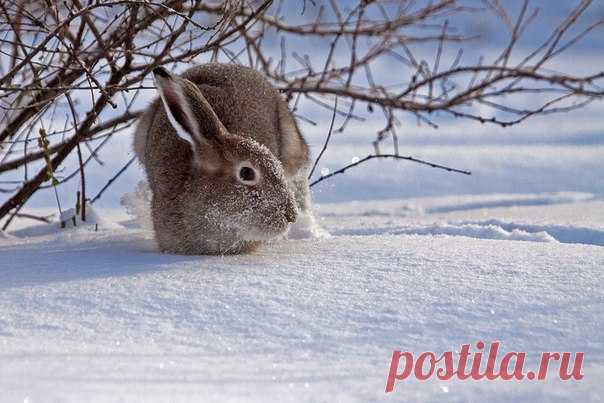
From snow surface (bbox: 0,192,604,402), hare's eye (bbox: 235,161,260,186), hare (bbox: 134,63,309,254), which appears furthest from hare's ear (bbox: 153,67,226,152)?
snow surface (bbox: 0,192,604,402)

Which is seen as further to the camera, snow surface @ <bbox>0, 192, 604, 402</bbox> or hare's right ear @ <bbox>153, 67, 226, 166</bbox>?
hare's right ear @ <bbox>153, 67, 226, 166</bbox>

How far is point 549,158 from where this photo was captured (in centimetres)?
977

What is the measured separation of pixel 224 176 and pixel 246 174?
0.10 metres

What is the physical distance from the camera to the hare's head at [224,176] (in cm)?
376

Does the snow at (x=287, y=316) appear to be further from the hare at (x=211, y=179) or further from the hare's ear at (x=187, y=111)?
the hare's ear at (x=187, y=111)


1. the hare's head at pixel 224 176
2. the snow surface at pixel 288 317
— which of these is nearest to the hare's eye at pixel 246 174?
the hare's head at pixel 224 176

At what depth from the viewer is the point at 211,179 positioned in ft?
12.8

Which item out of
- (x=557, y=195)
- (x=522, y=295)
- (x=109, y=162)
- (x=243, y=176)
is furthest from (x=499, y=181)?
(x=522, y=295)

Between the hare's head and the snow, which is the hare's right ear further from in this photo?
the snow

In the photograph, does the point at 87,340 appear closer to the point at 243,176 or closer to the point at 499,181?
the point at 243,176

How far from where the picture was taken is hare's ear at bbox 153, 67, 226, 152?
3.84 metres

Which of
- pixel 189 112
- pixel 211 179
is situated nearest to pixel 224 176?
pixel 211 179

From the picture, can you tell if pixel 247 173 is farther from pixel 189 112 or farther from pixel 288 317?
pixel 288 317

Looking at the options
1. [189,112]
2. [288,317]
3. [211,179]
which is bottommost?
[288,317]
